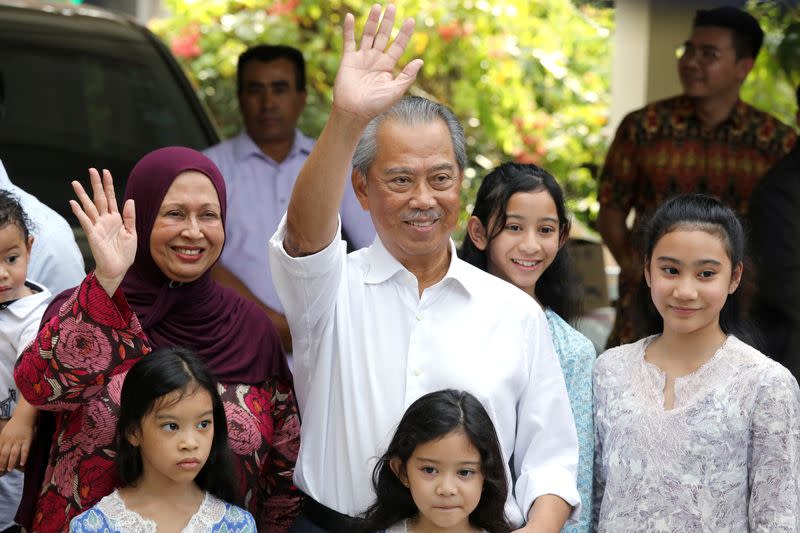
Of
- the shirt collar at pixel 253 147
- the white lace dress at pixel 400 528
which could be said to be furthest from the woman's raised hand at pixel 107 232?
the shirt collar at pixel 253 147

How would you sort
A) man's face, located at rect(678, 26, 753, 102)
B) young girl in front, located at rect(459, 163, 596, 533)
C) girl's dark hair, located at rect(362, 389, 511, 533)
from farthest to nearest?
man's face, located at rect(678, 26, 753, 102)
young girl in front, located at rect(459, 163, 596, 533)
girl's dark hair, located at rect(362, 389, 511, 533)

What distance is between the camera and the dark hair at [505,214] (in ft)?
12.0

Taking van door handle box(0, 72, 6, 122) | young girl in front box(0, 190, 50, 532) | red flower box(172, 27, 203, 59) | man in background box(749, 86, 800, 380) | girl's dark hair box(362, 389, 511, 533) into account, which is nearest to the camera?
girl's dark hair box(362, 389, 511, 533)

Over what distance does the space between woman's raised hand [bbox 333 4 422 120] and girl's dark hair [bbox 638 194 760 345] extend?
853mm

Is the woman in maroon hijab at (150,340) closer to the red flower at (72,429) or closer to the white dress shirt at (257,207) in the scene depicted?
the red flower at (72,429)

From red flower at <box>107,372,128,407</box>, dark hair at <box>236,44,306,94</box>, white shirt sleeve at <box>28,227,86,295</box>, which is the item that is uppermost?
dark hair at <box>236,44,306,94</box>

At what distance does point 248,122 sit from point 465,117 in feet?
14.2

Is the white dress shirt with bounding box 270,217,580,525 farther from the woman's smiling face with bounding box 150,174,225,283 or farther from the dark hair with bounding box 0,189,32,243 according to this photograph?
the dark hair with bounding box 0,189,32,243

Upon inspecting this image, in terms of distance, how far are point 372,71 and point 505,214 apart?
933mm

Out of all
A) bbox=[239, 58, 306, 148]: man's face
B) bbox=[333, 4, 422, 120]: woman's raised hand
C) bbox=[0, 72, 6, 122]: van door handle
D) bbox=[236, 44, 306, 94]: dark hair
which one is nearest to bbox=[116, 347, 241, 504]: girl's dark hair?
bbox=[333, 4, 422, 120]: woman's raised hand

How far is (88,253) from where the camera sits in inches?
175

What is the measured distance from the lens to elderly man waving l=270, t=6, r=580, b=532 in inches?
115

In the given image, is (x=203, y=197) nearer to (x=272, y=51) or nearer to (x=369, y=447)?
(x=369, y=447)

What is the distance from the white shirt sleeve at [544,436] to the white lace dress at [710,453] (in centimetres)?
23
